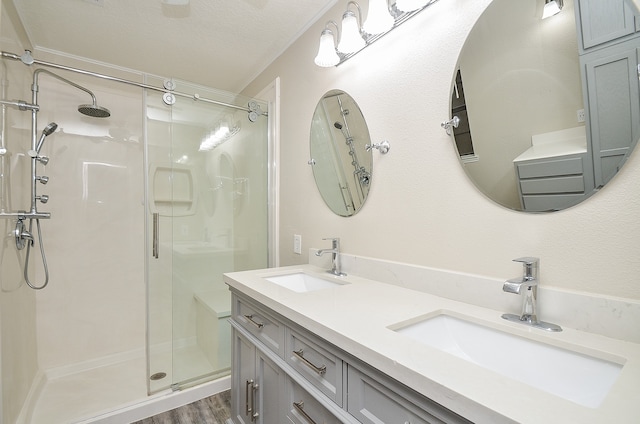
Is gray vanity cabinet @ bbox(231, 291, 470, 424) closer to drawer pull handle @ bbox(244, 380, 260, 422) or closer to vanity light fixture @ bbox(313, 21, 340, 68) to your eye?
drawer pull handle @ bbox(244, 380, 260, 422)

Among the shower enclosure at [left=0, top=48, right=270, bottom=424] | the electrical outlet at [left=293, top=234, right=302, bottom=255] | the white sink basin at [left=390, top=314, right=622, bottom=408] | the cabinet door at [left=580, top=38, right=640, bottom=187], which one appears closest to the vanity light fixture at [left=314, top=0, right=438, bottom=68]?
the cabinet door at [left=580, top=38, right=640, bottom=187]

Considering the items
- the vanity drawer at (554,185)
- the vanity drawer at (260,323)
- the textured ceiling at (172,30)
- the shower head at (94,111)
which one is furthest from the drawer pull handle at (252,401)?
the shower head at (94,111)

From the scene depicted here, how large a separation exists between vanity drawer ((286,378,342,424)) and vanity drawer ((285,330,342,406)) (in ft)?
0.18

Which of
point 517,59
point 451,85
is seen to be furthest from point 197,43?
point 517,59

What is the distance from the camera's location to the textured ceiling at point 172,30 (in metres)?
1.67

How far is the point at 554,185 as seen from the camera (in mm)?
814

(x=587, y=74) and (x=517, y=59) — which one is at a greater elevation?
(x=517, y=59)

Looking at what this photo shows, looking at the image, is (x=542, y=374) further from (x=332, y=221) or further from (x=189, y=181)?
(x=189, y=181)

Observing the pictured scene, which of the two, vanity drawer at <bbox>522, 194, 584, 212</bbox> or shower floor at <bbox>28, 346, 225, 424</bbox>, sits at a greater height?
vanity drawer at <bbox>522, 194, 584, 212</bbox>

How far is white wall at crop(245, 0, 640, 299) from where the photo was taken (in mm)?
725

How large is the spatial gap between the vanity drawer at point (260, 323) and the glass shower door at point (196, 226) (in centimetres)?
68

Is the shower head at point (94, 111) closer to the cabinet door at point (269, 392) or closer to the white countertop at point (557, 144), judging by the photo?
the cabinet door at point (269, 392)

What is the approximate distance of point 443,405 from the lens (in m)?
0.50

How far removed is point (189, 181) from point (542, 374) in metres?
1.98
